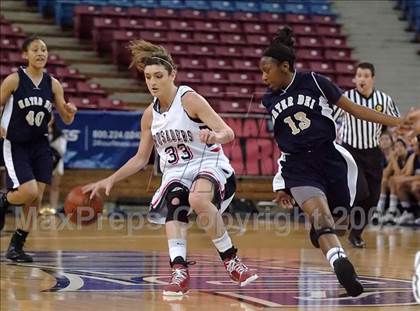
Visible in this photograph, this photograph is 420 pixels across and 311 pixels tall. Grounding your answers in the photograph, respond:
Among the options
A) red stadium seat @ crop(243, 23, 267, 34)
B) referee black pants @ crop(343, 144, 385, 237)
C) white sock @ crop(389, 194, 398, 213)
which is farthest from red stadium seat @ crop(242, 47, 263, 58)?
referee black pants @ crop(343, 144, 385, 237)

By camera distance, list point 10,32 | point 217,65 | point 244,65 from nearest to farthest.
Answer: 1. point 10,32
2. point 217,65
3. point 244,65

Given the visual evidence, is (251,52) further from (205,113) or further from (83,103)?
(205,113)

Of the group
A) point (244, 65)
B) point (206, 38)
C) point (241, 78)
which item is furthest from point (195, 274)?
point (206, 38)

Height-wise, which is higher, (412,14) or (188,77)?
(412,14)

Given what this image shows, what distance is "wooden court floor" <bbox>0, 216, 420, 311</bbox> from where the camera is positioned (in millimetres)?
6617

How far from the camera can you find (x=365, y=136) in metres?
11.5

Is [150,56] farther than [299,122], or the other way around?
[150,56]

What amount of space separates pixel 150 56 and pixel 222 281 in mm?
1878

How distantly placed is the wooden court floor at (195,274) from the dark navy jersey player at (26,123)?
0.63 metres

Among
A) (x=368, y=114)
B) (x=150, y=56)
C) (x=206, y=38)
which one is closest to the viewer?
(x=368, y=114)


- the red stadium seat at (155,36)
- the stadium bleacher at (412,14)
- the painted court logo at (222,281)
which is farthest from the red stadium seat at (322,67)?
the painted court logo at (222,281)

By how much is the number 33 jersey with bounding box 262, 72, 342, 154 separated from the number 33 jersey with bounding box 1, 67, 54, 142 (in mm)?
3121

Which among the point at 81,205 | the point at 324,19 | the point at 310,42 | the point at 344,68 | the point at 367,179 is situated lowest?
the point at 367,179

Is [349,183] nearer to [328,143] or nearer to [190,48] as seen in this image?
[328,143]
